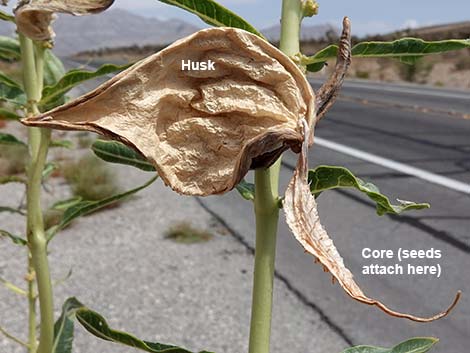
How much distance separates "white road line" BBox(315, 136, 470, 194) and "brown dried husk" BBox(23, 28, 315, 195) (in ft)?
13.7

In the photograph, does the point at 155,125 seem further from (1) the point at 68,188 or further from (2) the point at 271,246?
(1) the point at 68,188

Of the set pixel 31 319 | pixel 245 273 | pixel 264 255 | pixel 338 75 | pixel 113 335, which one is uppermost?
pixel 338 75

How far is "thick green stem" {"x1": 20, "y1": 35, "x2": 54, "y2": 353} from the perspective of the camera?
667 mm

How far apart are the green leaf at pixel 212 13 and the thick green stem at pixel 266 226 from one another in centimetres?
3

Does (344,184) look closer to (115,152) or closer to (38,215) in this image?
(115,152)

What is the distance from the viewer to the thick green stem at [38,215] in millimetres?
Answer: 667

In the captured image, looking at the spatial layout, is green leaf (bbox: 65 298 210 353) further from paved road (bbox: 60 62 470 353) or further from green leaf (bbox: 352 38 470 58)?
paved road (bbox: 60 62 470 353)

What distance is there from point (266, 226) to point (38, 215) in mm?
383

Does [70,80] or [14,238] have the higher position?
[70,80]

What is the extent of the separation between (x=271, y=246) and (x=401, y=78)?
1771 cm

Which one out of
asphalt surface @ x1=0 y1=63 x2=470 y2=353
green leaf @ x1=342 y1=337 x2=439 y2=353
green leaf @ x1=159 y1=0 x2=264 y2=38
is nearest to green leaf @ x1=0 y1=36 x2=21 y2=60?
green leaf @ x1=159 y1=0 x2=264 y2=38

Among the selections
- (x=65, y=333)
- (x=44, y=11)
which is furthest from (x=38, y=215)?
(x=44, y=11)

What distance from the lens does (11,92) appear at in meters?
0.73

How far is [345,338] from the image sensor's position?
2373mm
